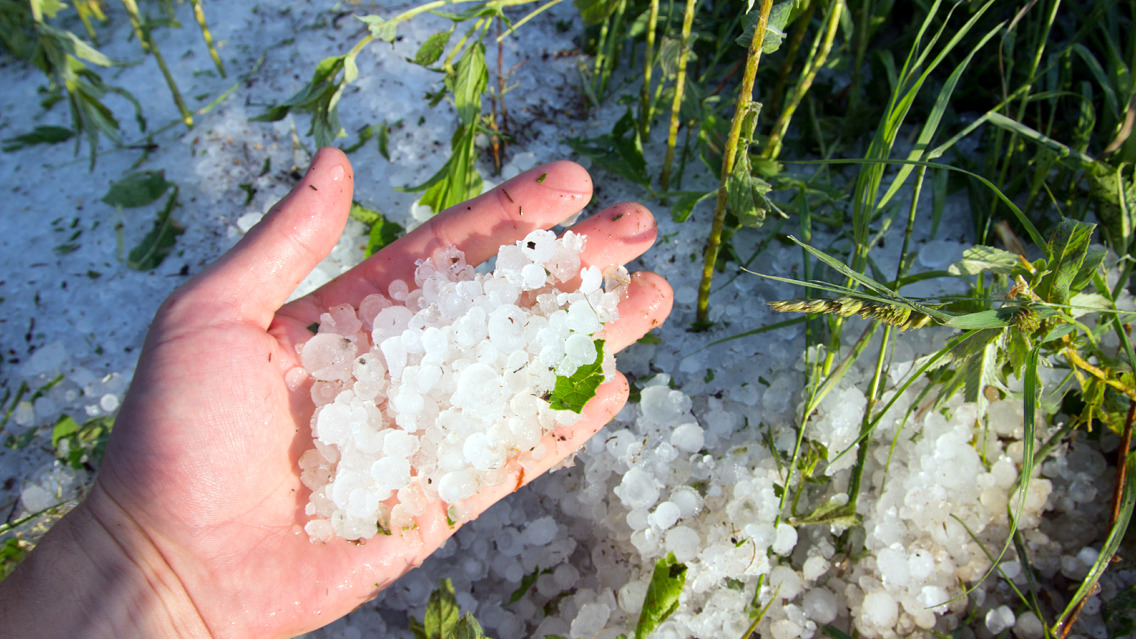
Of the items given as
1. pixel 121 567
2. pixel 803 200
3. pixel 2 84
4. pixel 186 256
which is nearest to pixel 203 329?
pixel 121 567

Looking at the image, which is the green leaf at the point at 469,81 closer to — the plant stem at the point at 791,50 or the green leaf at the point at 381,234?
the green leaf at the point at 381,234

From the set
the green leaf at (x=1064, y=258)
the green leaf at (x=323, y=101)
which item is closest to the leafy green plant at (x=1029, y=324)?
Answer: the green leaf at (x=1064, y=258)

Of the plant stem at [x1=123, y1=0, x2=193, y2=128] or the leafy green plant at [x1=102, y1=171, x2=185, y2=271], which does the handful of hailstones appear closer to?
the leafy green plant at [x1=102, y1=171, x2=185, y2=271]

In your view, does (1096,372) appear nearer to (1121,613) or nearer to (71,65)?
(1121,613)

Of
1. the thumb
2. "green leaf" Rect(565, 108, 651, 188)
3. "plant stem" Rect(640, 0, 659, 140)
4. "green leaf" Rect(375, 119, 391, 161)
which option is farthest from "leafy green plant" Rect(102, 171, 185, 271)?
"plant stem" Rect(640, 0, 659, 140)

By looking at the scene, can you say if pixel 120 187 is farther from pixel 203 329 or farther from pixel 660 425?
pixel 660 425

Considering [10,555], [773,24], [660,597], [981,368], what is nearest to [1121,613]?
[981,368]
